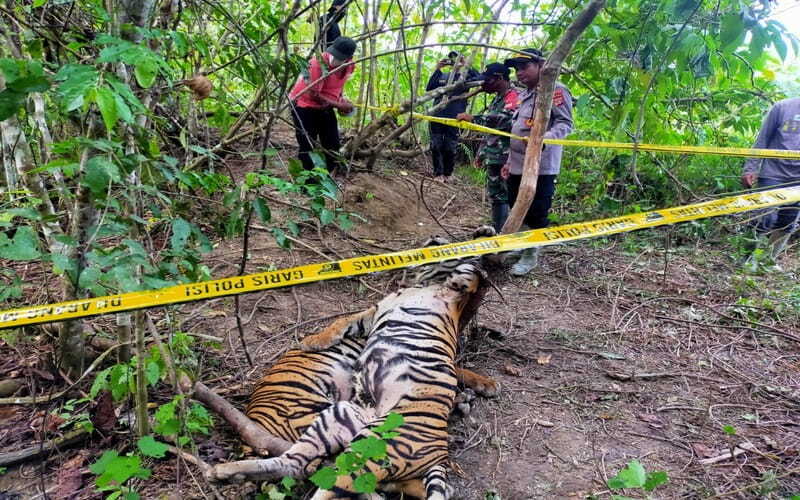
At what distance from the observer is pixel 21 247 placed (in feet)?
5.70

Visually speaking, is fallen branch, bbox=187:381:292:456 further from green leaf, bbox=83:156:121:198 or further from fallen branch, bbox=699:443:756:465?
fallen branch, bbox=699:443:756:465

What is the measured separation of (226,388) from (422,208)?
173 inches

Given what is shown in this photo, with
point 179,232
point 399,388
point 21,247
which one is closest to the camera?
point 21,247

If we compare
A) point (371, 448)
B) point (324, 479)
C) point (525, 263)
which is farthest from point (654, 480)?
point (525, 263)

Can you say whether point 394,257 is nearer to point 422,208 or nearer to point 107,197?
point 107,197

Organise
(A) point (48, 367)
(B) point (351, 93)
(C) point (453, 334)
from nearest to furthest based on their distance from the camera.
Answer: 1. (A) point (48, 367)
2. (C) point (453, 334)
3. (B) point (351, 93)

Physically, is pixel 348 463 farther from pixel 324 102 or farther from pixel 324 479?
pixel 324 102

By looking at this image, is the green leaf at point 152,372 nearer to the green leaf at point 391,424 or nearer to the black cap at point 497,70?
the green leaf at point 391,424

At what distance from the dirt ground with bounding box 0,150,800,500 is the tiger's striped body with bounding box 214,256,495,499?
255 millimetres

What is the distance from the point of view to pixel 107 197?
1.87m

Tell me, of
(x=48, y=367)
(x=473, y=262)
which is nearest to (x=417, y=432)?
(x=473, y=262)

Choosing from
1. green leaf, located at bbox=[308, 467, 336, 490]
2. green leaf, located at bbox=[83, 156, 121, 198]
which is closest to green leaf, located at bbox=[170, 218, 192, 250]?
green leaf, located at bbox=[83, 156, 121, 198]

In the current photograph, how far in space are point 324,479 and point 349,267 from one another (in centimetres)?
114

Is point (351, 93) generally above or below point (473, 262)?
above
